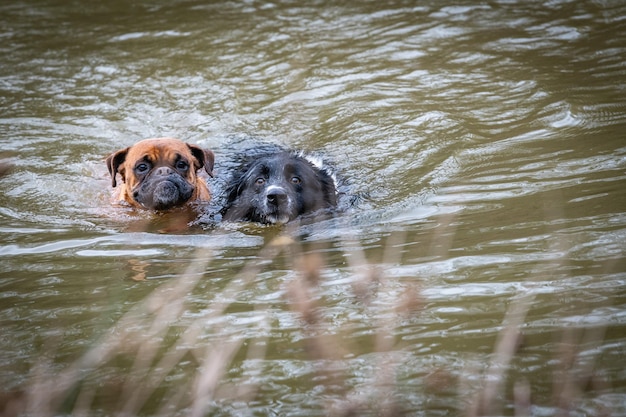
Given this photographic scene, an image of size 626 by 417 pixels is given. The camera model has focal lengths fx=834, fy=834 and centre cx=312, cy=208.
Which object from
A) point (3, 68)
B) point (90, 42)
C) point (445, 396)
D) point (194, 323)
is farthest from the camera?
point (90, 42)

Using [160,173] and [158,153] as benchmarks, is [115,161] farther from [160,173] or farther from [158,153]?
[160,173]

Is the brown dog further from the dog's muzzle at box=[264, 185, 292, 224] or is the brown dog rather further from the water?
the dog's muzzle at box=[264, 185, 292, 224]

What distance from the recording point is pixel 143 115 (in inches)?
397

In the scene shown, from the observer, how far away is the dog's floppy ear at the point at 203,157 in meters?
8.04

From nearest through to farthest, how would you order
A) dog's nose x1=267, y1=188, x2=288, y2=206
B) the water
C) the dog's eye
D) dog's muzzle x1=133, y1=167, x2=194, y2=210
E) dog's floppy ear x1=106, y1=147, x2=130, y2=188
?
1. the water
2. dog's nose x1=267, y1=188, x2=288, y2=206
3. dog's muzzle x1=133, y1=167, x2=194, y2=210
4. the dog's eye
5. dog's floppy ear x1=106, y1=147, x2=130, y2=188

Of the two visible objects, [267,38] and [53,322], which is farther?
[267,38]

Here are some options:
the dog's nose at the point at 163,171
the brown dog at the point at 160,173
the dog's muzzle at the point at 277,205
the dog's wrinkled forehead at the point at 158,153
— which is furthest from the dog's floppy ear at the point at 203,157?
the dog's muzzle at the point at 277,205

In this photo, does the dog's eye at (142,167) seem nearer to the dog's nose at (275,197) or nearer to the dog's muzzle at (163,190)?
the dog's muzzle at (163,190)

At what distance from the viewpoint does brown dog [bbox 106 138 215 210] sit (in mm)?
7531

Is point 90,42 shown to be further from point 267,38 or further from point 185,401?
point 185,401

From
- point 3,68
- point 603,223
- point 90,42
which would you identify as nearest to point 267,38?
point 90,42

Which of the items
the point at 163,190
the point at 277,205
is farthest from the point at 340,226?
the point at 163,190

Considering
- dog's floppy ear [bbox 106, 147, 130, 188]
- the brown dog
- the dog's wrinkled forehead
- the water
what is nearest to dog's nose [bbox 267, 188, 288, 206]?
the water

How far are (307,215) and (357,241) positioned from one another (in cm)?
107
